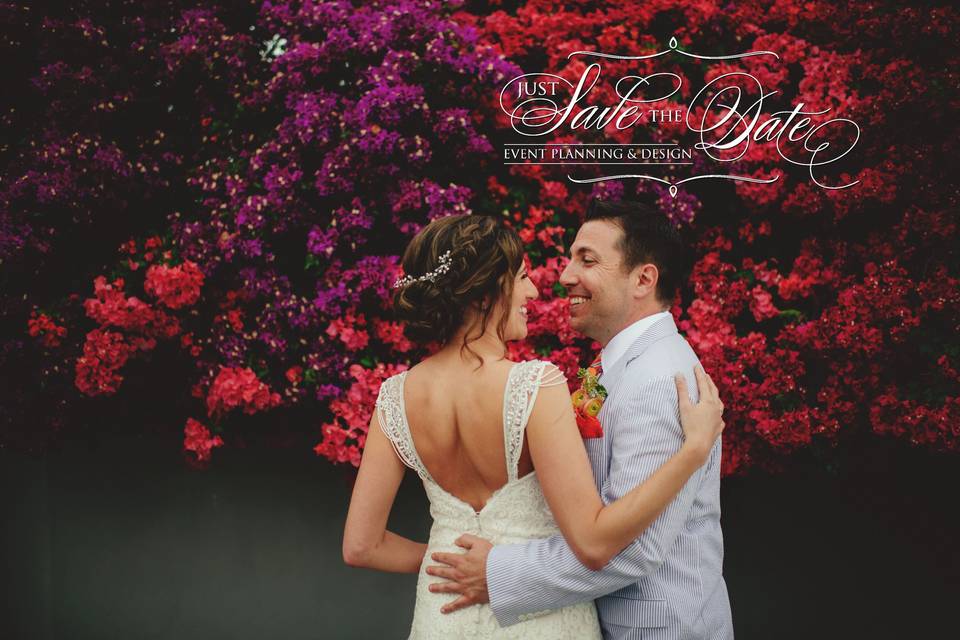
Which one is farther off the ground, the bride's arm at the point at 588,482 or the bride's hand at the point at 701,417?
the bride's hand at the point at 701,417

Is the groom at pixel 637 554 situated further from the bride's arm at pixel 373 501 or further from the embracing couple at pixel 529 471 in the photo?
the bride's arm at pixel 373 501

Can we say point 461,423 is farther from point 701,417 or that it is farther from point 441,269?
point 701,417

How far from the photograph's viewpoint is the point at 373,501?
2.46 meters

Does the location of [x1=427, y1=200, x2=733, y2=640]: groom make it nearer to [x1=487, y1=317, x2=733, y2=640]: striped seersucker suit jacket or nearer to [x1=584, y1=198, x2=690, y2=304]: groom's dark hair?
[x1=487, y1=317, x2=733, y2=640]: striped seersucker suit jacket

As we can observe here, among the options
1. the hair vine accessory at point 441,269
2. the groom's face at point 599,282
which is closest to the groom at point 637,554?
the groom's face at point 599,282

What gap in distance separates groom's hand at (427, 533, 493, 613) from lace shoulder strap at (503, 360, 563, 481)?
1.10 ft

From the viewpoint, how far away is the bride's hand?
6.94ft

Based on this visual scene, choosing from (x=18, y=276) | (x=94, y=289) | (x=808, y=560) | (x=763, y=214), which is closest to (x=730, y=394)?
(x=763, y=214)

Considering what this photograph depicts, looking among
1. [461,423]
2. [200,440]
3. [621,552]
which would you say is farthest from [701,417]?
[200,440]

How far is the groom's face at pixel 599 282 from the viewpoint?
2.78 meters

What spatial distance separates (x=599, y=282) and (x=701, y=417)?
77 cm

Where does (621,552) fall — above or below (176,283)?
below

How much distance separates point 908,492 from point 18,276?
16.6ft

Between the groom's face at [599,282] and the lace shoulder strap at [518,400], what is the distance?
0.68m
